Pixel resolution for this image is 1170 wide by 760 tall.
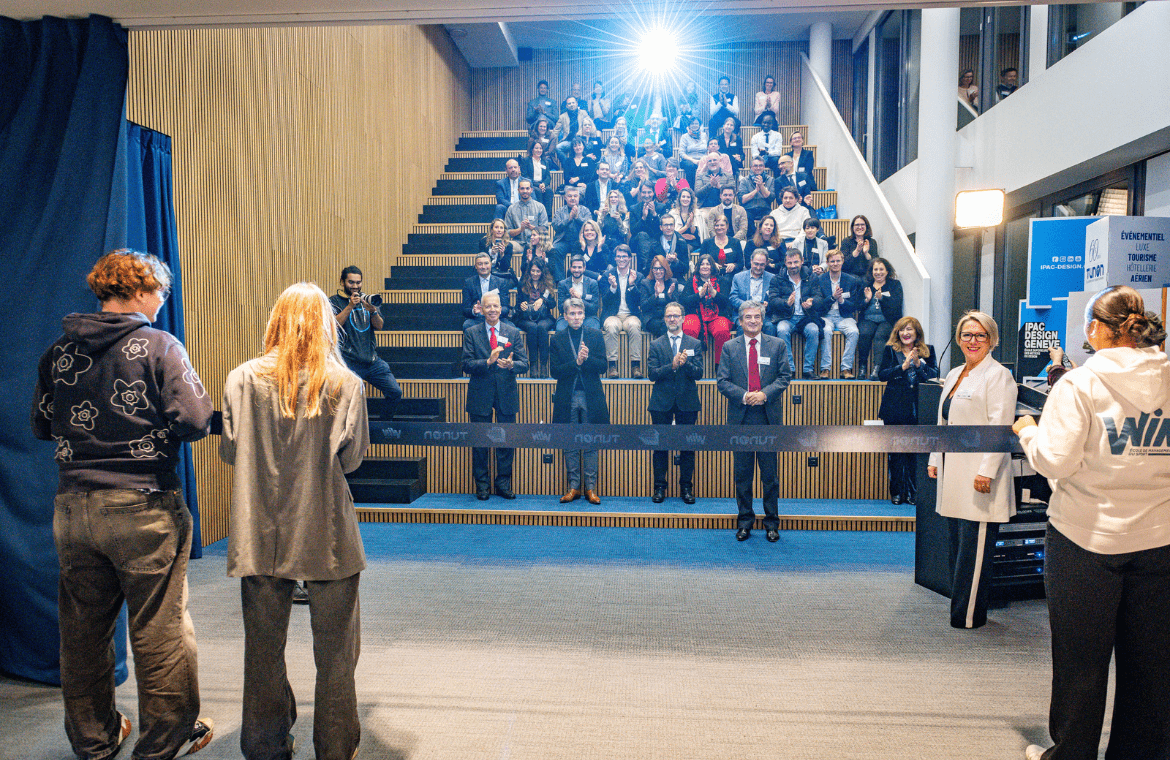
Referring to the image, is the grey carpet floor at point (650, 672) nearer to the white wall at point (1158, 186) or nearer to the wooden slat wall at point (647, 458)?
the wooden slat wall at point (647, 458)

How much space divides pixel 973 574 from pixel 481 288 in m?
4.38

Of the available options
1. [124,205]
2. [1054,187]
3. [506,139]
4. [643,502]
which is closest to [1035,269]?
[1054,187]

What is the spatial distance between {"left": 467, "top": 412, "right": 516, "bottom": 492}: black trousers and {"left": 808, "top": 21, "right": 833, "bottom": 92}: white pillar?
779 cm

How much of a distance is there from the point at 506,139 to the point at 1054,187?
23.5ft

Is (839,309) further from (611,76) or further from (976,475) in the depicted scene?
(611,76)

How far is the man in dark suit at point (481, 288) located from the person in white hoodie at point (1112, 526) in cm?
460

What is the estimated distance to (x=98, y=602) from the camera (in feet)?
6.61

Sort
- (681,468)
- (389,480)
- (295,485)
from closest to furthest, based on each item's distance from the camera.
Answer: (295,485), (389,480), (681,468)

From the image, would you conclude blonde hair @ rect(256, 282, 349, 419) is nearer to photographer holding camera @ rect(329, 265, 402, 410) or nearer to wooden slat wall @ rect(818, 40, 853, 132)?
→ photographer holding camera @ rect(329, 265, 402, 410)

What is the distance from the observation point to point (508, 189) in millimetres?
7668

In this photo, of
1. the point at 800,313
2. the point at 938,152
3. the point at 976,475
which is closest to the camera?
the point at 976,475

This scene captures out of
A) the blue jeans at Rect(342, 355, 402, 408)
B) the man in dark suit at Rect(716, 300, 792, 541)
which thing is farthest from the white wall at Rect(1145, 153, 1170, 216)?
the blue jeans at Rect(342, 355, 402, 408)

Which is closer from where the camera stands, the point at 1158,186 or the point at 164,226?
the point at 164,226

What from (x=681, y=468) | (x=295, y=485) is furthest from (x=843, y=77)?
(x=295, y=485)
